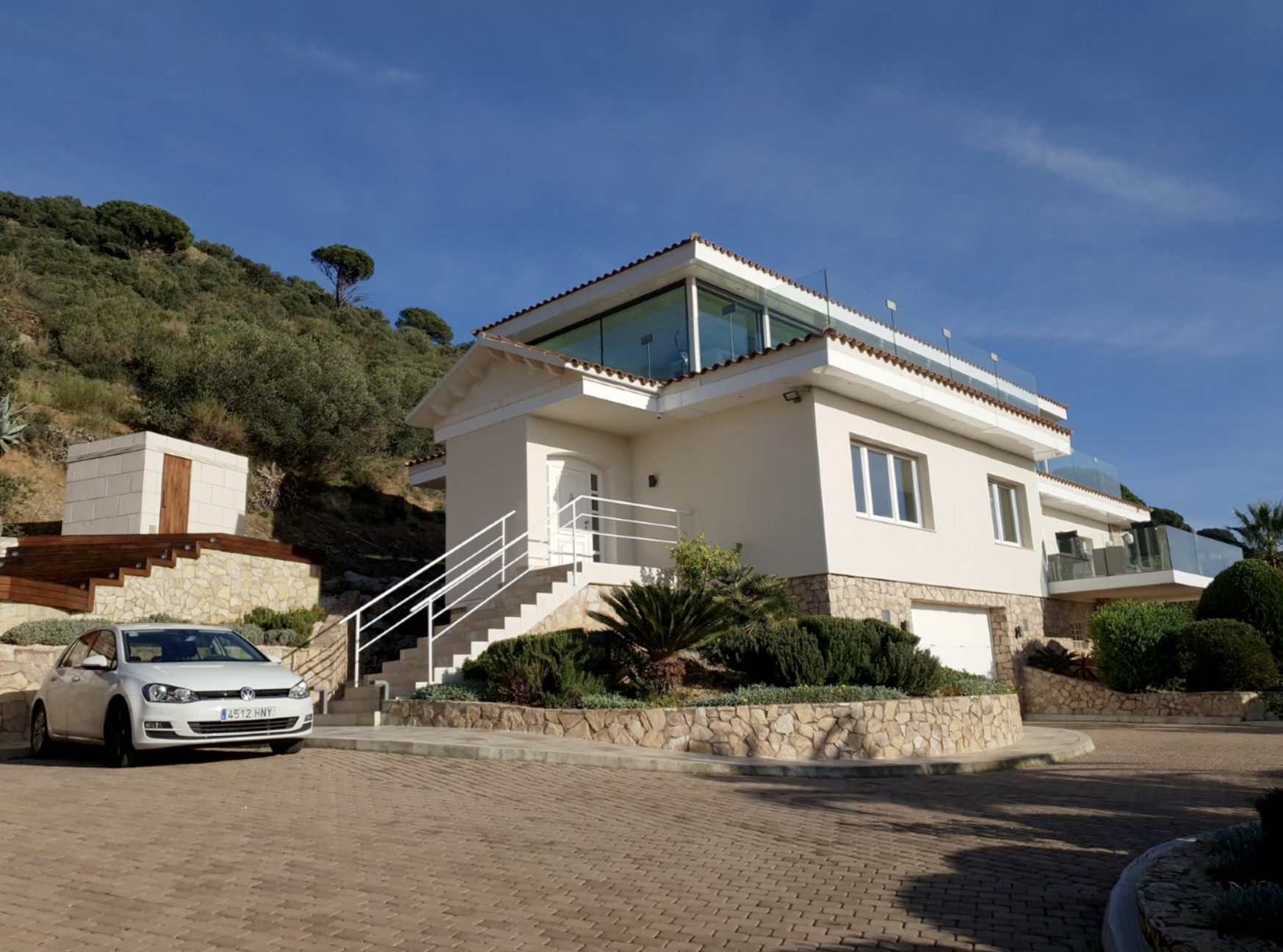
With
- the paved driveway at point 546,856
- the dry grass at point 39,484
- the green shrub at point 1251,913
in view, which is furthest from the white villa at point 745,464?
the green shrub at point 1251,913

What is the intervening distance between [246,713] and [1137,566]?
64.3 feet

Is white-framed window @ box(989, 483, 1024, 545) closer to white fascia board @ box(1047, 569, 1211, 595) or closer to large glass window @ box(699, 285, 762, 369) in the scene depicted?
white fascia board @ box(1047, 569, 1211, 595)

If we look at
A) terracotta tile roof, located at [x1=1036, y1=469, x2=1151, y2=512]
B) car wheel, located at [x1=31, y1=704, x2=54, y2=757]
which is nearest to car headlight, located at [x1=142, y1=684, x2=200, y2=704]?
car wheel, located at [x1=31, y1=704, x2=54, y2=757]

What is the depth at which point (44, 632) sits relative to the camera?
13.3 meters

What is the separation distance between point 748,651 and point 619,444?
22.4ft

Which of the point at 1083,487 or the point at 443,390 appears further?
the point at 1083,487

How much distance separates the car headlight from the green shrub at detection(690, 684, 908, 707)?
5583mm

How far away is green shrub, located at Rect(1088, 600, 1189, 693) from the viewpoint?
64.6 ft

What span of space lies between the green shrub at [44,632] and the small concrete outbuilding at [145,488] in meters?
4.76

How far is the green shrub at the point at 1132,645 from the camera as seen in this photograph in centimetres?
1970

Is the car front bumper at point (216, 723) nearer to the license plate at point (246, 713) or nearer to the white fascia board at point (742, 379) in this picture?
the license plate at point (246, 713)

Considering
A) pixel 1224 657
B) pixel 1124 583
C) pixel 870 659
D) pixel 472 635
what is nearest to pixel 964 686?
pixel 870 659

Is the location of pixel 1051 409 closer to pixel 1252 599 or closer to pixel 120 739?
pixel 1252 599

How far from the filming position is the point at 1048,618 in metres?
22.6
